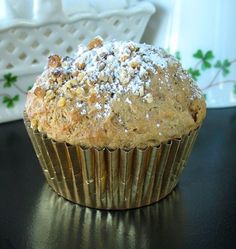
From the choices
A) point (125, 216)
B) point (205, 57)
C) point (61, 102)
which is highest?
point (61, 102)

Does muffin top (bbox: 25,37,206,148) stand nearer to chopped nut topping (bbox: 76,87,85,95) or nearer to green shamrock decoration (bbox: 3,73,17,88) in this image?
chopped nut topping (bbox: 76,87,85,95)

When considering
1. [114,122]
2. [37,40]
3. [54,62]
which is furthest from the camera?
[37,40]

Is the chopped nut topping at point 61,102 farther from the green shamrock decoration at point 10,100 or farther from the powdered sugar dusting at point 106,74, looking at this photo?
the green shamrock decoration at point 10,100

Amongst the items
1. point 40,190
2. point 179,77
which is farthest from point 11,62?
point 179,77

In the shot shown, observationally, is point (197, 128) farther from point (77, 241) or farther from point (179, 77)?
point (77, 241)

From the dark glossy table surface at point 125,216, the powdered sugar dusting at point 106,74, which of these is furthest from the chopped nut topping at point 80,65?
the dark glossy table surface at point 125,216

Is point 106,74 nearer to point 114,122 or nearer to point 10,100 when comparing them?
point 114,122

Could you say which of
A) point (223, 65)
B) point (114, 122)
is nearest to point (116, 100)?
point (114, 122)
